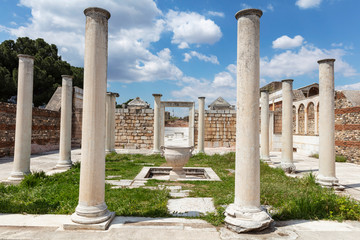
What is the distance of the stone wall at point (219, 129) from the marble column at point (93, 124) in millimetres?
14371

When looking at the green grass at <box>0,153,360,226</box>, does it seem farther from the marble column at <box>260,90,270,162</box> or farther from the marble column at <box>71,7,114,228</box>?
the marble column at <box>260,90,270,162</box>

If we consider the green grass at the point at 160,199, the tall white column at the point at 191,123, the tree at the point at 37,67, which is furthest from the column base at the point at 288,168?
the tree at the point at 37,67

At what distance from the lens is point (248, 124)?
3670 mm

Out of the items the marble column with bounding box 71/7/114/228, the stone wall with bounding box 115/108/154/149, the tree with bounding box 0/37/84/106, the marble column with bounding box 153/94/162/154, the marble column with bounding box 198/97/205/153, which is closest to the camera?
the marble column with bounding box 71/7/114/228

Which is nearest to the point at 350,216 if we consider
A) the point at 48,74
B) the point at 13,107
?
the point at 13,107

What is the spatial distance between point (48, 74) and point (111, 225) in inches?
973

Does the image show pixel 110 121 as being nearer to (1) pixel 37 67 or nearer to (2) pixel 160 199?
(2) pixel 160 199

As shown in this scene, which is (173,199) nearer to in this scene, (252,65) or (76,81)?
(252,65)

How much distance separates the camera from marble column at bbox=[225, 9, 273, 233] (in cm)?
361

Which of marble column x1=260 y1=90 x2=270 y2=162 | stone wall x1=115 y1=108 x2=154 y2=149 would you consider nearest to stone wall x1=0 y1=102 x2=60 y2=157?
stone wall x1=115 y1=108 x2=154 y2=149

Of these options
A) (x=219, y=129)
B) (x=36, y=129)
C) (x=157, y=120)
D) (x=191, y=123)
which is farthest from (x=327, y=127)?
(x=36, y=129)

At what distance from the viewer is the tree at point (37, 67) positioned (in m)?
21.7

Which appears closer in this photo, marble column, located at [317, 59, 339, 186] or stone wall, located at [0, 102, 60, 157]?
Answer: marble column, located at [317, 59, 339, 186]

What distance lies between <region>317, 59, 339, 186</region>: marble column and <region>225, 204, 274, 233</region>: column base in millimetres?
3677
